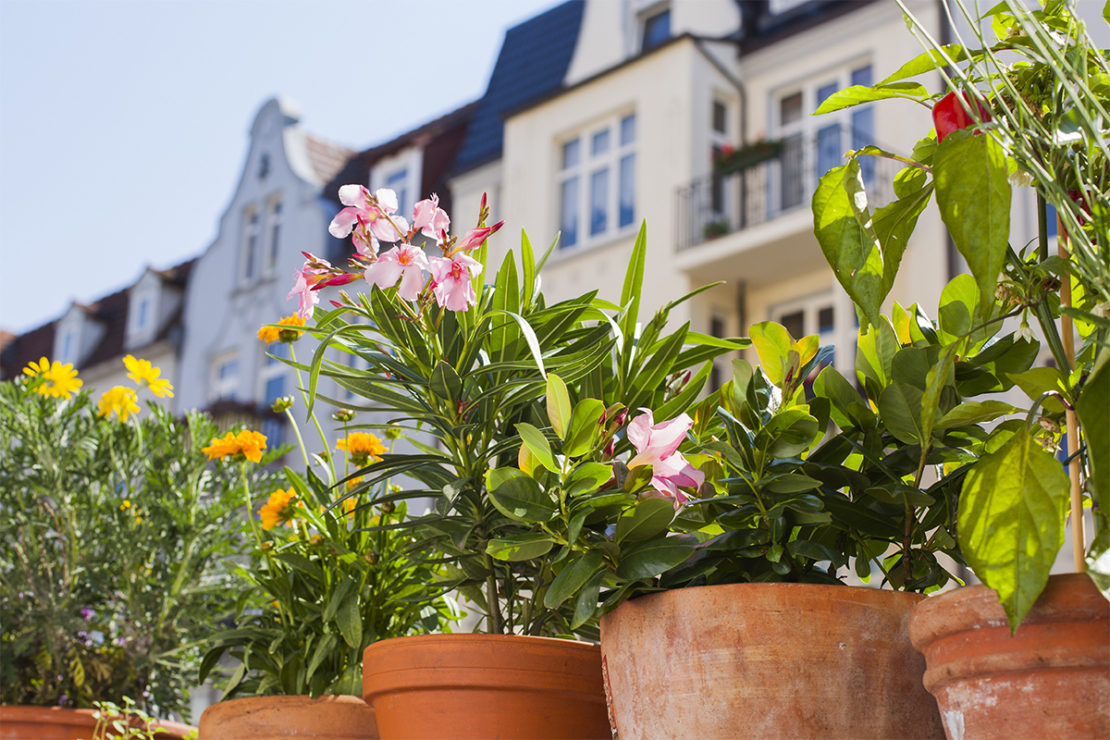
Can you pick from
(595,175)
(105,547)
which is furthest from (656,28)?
(105,547)

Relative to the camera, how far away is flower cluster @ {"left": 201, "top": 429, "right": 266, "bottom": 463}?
6.14 ft

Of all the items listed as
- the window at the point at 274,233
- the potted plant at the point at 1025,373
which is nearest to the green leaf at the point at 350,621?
the potted plant at the point at 1025,373

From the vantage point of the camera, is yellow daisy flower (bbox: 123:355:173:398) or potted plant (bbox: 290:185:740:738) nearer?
potted plant (bbox: 290:185:740:738)

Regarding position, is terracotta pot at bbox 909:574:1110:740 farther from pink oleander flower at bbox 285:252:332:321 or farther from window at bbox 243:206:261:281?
window at bbox 243:206:261:281

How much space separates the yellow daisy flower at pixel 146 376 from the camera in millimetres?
2121

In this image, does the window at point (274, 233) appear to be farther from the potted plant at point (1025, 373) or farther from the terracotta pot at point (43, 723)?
the potted plant at point (1025, 373)

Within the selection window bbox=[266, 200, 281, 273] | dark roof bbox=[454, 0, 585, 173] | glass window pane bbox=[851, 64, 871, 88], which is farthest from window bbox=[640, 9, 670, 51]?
window bbox=[266, 200, 281, 273]

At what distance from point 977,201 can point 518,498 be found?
0.48m

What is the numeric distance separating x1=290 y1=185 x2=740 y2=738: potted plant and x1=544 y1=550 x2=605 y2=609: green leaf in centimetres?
3

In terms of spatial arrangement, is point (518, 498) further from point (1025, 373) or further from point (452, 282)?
point (1025, 373)

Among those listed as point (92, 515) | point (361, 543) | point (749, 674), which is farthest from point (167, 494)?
point (749, 674)

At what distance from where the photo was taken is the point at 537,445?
3.22 ft

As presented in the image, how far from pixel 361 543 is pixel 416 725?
44 cm

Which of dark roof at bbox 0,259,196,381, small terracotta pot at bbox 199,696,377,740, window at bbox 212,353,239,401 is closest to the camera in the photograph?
small terracotta pot at bbox 199,696,377,740
